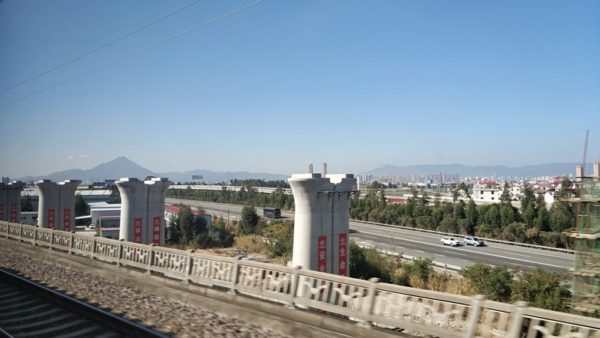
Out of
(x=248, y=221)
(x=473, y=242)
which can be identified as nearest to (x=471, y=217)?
(x=473, y=242)

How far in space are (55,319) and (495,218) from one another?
4811 centimetres

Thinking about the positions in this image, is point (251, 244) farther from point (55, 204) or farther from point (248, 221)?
point (55, 204)

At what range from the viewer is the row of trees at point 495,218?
140 feet

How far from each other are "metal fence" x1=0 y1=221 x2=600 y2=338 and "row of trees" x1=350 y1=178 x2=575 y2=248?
3504 centimetres

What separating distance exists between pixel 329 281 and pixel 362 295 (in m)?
0.70

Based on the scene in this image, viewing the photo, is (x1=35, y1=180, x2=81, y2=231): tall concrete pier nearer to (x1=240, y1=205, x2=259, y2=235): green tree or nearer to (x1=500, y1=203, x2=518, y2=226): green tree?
(x1=240, y1=205, x2=259, y2=235): green tree

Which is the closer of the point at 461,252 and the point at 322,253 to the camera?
the point at 322,253

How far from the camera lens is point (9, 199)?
28.9 meters

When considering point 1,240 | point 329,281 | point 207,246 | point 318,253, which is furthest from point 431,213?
point 329,281

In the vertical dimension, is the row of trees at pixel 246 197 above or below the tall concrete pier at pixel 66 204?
below

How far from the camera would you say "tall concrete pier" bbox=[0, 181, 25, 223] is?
94.3 feet

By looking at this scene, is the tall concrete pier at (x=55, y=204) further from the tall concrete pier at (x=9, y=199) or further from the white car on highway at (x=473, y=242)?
the white car on highway at (x=473, y=242)

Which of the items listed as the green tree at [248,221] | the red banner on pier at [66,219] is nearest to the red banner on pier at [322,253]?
the red banner on pier at [66,219]

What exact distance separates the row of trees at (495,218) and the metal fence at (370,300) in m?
35.0
